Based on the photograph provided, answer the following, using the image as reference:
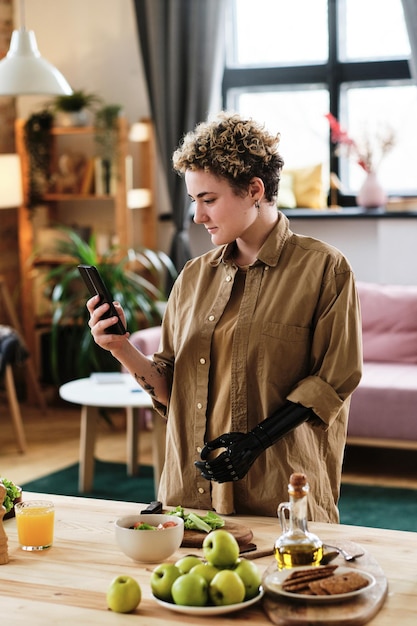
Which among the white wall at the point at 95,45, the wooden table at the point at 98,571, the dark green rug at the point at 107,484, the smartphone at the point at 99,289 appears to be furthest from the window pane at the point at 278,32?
the wooden table at the point at 98,571

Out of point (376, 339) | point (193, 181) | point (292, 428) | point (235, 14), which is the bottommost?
point (376, 339)

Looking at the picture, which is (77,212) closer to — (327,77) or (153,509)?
(327,77)

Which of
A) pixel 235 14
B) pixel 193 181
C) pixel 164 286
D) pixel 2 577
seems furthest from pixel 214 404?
pixel 235 14

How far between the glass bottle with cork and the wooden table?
8 cm

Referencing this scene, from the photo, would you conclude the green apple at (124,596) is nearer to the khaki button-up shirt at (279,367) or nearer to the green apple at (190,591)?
the green apple at (190,591)

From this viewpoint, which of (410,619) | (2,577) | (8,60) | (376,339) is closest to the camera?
(410,619)

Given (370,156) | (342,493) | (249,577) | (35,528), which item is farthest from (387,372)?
(249,577)

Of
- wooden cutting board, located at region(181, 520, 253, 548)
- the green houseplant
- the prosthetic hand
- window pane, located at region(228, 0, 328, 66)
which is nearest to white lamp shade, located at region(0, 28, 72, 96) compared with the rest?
the green houseplant

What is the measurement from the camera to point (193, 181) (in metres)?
2.12

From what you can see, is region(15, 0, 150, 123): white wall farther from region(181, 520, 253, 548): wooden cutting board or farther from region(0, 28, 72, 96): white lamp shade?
region(181, 520, 253, 548): wooden cutting board

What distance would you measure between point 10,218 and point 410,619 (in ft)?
18.3

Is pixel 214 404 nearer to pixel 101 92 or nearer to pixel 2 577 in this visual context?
pixel 2 577

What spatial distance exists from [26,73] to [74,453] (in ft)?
6.80

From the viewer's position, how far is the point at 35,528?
6.31 feet
